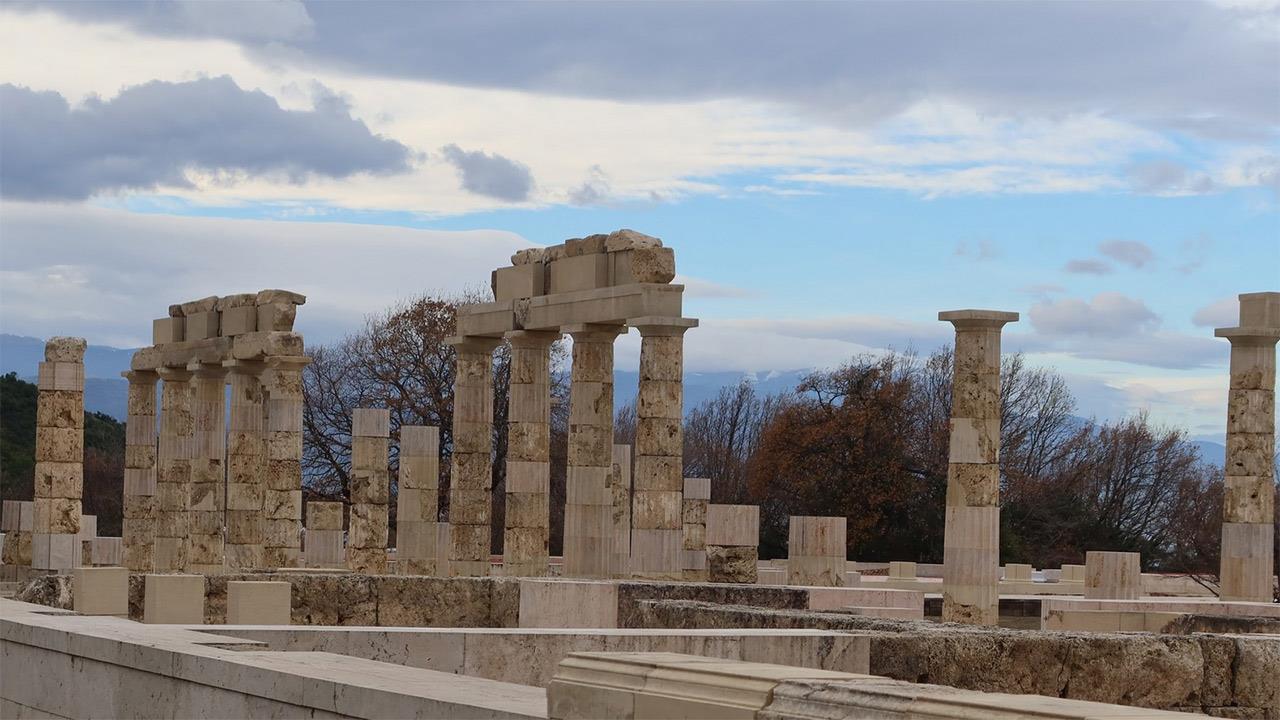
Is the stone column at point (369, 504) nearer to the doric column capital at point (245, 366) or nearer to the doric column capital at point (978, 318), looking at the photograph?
the doric column capital at point (245, 366)

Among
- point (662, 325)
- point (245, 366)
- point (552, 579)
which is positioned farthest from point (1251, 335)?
point (245, 366)

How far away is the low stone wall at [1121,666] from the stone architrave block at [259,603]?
4.35 metres

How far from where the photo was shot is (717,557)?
27953 millimetres

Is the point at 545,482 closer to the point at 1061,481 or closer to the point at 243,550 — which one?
the point at 243,550

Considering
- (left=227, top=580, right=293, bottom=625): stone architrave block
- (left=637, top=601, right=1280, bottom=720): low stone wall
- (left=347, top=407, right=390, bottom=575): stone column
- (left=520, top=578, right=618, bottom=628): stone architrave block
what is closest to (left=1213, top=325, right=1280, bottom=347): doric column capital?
(left=520, top=578, right=618, bottom=628): stone architrave block

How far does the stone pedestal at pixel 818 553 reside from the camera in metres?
27.1

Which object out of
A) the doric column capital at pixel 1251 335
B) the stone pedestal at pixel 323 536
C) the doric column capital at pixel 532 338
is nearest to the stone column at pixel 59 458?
the stone pedestal at pixel 323 536

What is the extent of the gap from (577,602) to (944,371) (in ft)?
152

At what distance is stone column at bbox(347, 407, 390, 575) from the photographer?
35031 mm

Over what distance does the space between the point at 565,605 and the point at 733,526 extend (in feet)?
30.1

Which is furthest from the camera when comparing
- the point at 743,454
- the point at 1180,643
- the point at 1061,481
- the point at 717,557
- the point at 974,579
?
the point at 743,454

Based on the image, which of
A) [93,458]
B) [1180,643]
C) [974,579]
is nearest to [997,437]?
[974,579]

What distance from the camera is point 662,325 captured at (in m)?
25.2

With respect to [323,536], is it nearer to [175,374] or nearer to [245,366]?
[175,374]
